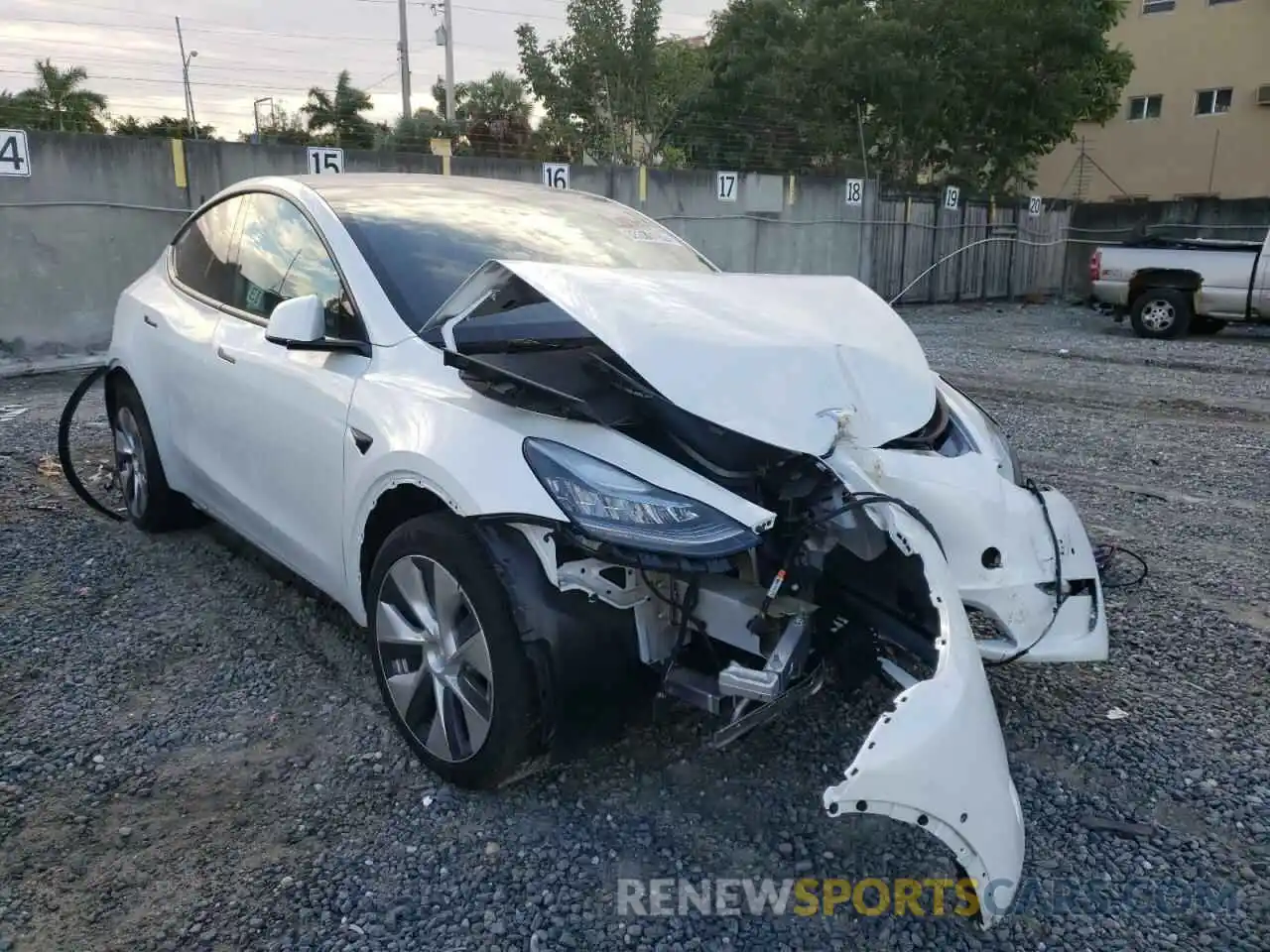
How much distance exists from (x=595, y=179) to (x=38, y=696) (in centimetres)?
1156

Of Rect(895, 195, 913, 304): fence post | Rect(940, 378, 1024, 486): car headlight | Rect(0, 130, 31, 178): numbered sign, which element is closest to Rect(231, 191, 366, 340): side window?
Rect(940, 378, 1024, 486): car headlight

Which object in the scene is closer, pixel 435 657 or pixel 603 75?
pixel 435 657

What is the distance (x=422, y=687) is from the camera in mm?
2836

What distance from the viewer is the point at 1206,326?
48.4ft

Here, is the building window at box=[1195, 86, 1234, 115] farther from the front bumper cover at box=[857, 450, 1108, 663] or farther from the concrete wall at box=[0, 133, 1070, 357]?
the front bumper cover at box=[857, 450, 1108, 663]

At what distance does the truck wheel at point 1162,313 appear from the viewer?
45.7ft

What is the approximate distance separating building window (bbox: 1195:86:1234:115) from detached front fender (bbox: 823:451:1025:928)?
34904 millimetres

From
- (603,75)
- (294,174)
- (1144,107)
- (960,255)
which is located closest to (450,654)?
(294,174)

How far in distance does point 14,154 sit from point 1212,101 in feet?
107

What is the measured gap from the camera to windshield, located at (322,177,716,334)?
131 inches

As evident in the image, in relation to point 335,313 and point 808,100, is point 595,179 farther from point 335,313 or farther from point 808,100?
point 808,100

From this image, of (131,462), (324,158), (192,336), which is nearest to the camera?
(192,336)

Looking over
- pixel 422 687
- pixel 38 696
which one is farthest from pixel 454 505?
pixel 38 696

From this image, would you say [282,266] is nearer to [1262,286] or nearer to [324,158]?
[324,158]
